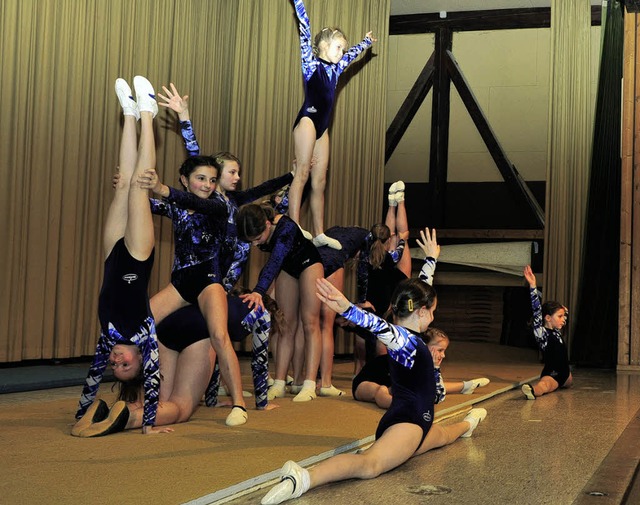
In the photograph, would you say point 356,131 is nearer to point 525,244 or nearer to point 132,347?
point 525,244

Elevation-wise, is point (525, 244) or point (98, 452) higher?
point (525, 244)

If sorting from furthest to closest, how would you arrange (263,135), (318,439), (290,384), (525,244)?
(525,244)
(263,135)
(290,384)
(318,439)

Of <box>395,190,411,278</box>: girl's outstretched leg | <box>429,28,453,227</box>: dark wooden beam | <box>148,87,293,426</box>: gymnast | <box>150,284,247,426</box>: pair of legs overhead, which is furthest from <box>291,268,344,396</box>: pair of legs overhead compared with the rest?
<box>429,28,453,227</box>: dark wooden beam

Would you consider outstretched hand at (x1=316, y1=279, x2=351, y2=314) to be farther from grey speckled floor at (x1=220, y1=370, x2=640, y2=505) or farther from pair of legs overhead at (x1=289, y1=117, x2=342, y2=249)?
pair of legs overhead at (x1=289, y1=117, x2=342, y2=249)

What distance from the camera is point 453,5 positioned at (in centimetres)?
998

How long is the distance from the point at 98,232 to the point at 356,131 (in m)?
3.03

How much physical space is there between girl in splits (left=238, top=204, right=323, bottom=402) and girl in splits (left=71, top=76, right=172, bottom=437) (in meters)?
0.77

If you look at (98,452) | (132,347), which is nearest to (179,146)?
(132,347)

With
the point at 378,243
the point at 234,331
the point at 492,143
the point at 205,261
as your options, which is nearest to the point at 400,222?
the point at 378,243

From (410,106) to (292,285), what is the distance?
5.83 meters

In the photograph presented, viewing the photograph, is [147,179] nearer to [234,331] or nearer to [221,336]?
[221,336]

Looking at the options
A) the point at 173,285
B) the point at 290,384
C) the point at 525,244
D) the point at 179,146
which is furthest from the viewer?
the point at 525,244

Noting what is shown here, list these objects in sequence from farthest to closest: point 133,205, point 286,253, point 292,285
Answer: point 292,285 → point 286,253 → point 133,205

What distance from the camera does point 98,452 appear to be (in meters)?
2.96
